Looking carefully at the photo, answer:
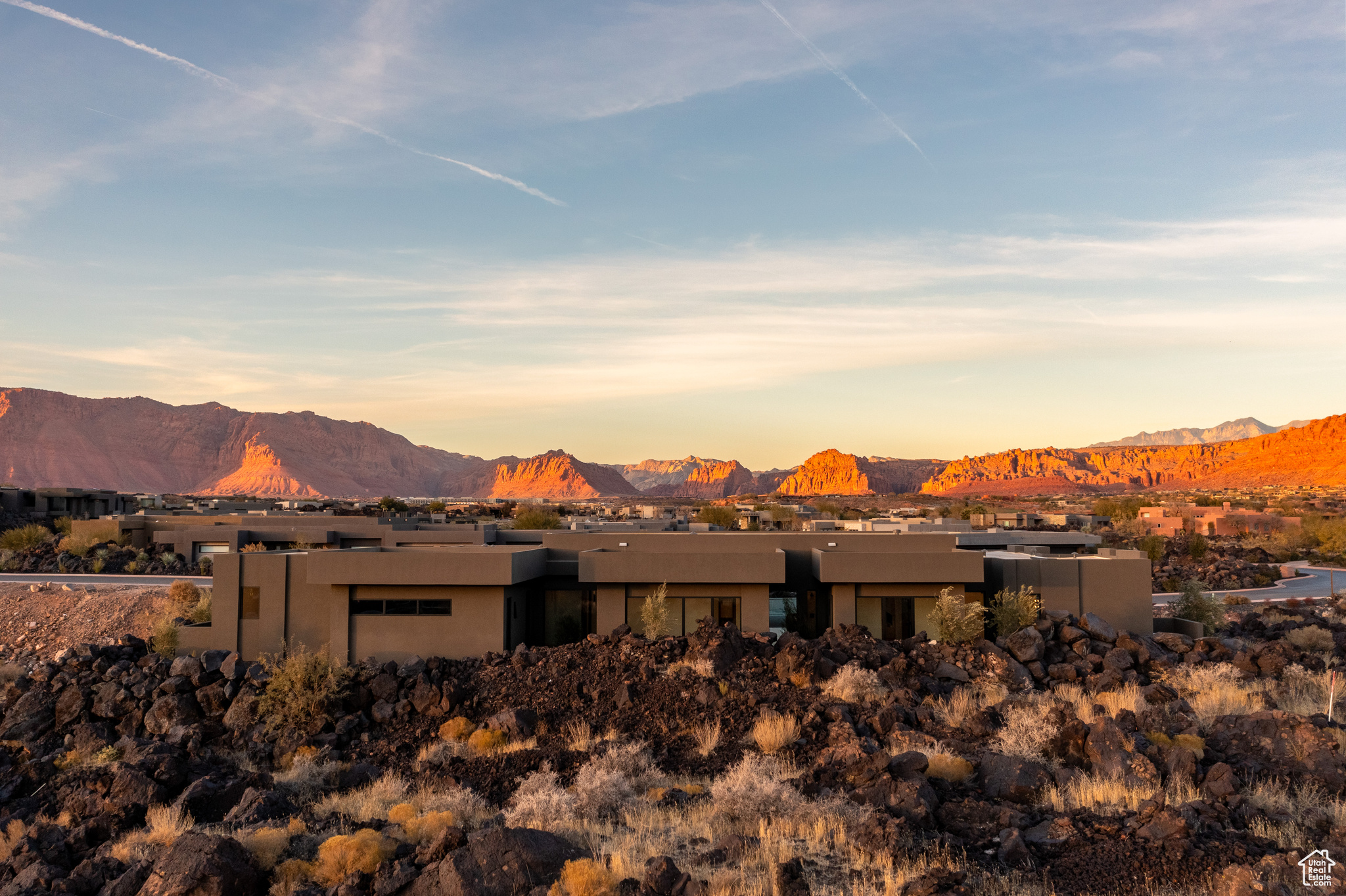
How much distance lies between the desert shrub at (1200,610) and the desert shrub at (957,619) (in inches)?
464

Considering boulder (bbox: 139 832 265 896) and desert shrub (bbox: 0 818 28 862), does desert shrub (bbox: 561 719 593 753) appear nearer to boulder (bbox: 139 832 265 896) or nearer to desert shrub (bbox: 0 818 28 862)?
boulder (bbox: 139 832 265 896)

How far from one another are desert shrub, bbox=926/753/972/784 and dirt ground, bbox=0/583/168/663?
3109cm

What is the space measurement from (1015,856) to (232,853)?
1093 centimetres

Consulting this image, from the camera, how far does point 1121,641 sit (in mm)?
25375

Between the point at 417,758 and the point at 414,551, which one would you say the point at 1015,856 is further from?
the point at 414,551

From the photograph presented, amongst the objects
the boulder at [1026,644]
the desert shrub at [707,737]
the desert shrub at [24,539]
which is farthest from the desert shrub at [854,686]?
the desert shrub at [24,539]

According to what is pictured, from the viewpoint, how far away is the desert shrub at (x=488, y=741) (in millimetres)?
19109

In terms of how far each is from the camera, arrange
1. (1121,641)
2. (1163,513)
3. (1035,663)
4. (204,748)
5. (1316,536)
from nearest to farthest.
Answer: (204,748) → (1035,663) → (1121,641) → (1316,536) → (1163,513)

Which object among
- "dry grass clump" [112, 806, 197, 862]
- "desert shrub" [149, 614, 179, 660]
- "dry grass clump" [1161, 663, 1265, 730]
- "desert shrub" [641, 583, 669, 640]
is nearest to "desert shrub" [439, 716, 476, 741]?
"desert shrub" [641, 583, 669, 640]

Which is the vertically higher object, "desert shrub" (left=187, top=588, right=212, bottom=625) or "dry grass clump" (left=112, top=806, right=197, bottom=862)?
"desert shrub" (left=187, top=588, right=212, bottom=625)

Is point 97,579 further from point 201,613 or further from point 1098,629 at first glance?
point 1098,629

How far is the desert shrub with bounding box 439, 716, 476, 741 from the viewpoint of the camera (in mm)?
20234

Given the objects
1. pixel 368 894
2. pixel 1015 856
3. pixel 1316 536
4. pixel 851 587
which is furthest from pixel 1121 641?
pixel 1316 536

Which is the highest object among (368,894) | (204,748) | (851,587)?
(851,587)
